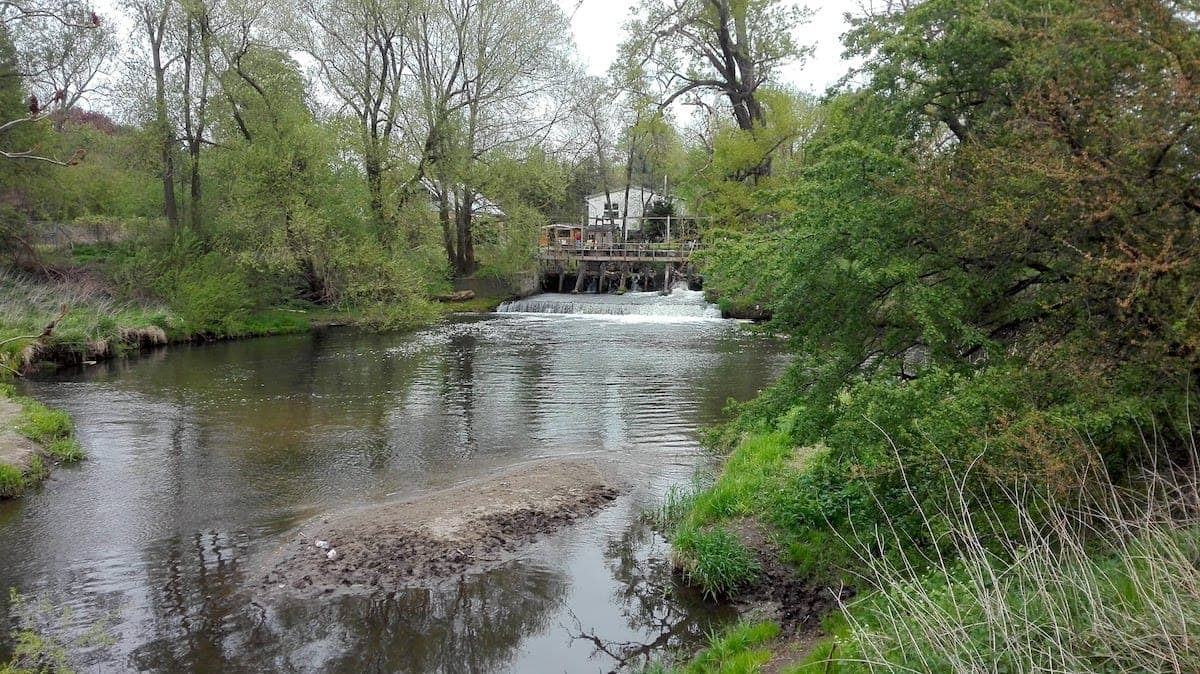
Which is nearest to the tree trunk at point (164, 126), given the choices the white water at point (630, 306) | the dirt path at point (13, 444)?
the white water at point (630, 306)

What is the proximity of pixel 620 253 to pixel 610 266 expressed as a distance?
1.32 meters

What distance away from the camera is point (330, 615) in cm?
685

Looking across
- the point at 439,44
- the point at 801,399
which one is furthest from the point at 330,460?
the point at 439,44

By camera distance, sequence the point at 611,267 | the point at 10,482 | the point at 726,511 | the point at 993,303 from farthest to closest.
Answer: the point at 611,267 < the point at 10,482 < the point at 726,511 < the point at 993,303

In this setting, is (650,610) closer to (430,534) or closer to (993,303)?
(430,534)

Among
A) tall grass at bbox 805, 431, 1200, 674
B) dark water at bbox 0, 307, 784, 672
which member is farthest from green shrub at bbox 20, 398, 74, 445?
tall grass at bbox 805, 431, 1200, 674

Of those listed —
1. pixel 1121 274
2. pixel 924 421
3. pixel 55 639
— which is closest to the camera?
pixel 1121 274

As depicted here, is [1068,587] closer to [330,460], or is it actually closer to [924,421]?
[924,421]

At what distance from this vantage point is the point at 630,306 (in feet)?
107

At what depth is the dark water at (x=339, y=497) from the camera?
6.47 meters

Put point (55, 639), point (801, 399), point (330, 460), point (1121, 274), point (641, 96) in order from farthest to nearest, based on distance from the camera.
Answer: point (641, 96) < point (330, 460) < point (801, 399) < point (55, 639) < point (1121, 274)

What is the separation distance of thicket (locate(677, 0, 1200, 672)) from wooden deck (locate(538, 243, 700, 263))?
29.9 metres

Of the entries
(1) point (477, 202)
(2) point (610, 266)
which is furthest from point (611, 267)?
(1) point (477, 202)

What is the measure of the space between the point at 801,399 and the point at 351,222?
23.2m
